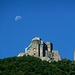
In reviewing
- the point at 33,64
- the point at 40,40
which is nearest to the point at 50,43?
the point at 40,40

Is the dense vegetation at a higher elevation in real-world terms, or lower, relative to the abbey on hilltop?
lower

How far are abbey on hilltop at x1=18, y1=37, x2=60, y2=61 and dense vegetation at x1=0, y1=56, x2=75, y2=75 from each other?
1327cm

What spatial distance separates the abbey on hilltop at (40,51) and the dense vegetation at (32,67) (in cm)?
1327

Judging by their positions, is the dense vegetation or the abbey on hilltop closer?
the dense vegetation

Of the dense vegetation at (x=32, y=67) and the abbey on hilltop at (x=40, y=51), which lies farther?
the abbey on hilltop at (x=40, y=51)

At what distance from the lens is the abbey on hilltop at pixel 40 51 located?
152375 millimetres

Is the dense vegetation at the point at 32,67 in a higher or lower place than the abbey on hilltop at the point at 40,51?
lower

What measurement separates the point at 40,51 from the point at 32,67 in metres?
27.0

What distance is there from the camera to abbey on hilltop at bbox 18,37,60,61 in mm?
152375

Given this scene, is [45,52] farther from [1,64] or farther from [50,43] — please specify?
[1,64]

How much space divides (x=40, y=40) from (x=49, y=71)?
1303 inches

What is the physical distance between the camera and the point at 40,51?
153 metres

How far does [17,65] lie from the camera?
128625 millimetres

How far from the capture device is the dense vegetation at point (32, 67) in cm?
12264
